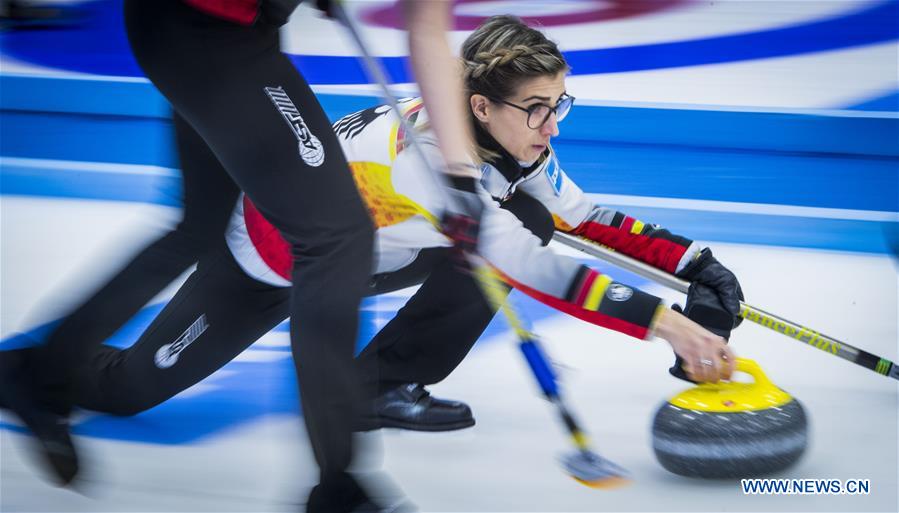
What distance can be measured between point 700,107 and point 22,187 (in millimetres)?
2560

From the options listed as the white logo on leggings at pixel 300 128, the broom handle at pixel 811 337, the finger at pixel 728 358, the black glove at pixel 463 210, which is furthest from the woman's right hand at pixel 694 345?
the white logo on leggings at pixel 300 128

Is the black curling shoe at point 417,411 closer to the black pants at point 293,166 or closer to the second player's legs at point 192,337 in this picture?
the second player's legs at point 192,337

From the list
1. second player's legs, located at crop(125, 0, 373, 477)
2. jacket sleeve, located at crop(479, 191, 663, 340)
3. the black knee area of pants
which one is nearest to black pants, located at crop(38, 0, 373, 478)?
second player's legs, located at crop(125, 0, 373, 477)

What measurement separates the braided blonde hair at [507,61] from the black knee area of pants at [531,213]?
0.12 metres

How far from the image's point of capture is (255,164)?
4.44ft

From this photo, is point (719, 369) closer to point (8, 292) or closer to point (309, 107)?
point (309, 107)

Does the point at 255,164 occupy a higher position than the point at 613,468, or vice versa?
the point at 255,164

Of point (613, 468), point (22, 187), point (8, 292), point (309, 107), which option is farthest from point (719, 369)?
point (22, 187)

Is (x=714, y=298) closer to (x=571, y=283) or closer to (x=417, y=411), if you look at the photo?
(x=571, y=283)

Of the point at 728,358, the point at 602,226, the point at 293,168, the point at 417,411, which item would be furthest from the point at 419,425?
the point at 293,168

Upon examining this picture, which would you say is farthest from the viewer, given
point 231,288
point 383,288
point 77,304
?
point 383,288

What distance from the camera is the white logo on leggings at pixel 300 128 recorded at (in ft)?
4.48

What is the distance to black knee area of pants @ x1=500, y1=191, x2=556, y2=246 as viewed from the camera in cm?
191

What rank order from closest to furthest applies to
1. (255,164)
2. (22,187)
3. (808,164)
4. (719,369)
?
(255,164), (719,369), (808,164), (22,187)
